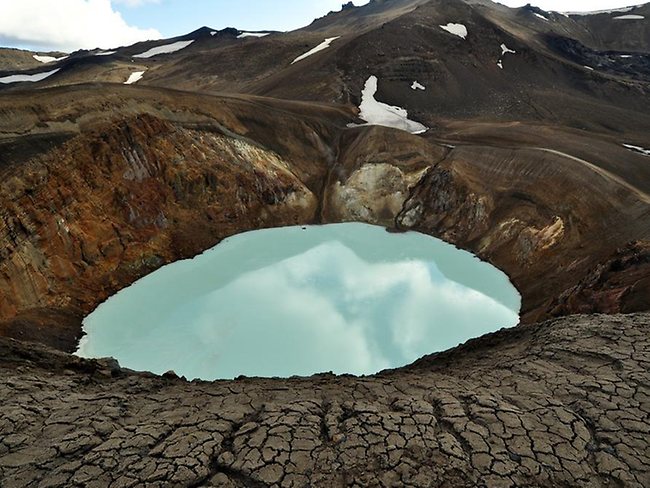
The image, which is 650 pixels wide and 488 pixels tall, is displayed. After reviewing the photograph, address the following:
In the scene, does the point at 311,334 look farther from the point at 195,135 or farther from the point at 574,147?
the point at 574,147

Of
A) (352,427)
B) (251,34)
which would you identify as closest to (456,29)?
(251,34)

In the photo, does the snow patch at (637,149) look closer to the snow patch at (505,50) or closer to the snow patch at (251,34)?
the snow patch at (505,50)

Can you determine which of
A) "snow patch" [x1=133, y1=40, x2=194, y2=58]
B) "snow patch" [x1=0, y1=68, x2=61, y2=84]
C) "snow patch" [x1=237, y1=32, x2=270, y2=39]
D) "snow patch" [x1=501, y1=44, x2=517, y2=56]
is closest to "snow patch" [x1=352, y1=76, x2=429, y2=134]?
"snow patch" [x1=501, y1=44, x2=517, y2=56]

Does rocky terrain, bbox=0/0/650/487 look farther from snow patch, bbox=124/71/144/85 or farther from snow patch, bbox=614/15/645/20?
snow patch, bbox=614/15/645/20

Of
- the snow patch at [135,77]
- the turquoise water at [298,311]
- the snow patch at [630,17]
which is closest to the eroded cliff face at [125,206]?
the turquoise water at [298,311]

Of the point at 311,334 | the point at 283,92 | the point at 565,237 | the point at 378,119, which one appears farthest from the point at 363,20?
the point at 311,334

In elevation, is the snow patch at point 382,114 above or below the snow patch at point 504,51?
below
